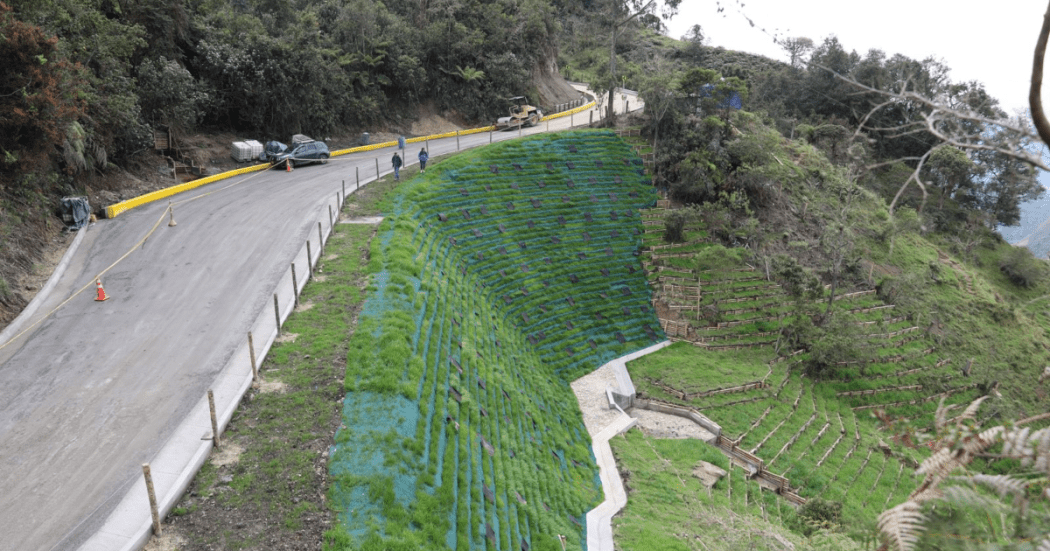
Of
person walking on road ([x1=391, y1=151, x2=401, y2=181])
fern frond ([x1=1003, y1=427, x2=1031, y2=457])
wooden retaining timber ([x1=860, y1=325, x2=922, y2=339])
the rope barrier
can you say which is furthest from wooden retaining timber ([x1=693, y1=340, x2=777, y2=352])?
fern frond ([x1=1003, y1=427, x2=1031, y2=457])

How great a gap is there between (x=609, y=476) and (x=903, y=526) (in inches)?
599

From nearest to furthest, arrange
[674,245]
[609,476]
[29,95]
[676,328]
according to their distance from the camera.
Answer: [29,95]
[609,476]
[676,328]
[674,245]

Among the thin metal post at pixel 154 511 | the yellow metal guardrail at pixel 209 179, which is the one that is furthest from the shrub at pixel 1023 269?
the thin metal post at pixel 154 511

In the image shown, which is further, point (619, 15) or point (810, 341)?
point (619, 15)

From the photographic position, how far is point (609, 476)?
1816 cm

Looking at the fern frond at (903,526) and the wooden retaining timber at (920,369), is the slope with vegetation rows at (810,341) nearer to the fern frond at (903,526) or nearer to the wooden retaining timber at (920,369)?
the wooden retaining timber at (920,369)

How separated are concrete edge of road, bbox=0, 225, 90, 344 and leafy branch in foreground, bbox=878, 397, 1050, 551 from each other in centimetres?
1783

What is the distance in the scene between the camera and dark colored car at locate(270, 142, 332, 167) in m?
30.5

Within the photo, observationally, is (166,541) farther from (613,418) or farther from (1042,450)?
(613,418)

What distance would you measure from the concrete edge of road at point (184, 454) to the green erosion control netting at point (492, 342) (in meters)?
2.24

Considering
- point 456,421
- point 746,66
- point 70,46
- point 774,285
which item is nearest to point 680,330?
point 774,285

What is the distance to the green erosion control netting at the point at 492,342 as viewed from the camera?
11.8 meters

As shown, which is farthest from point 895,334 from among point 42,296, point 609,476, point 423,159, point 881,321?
point 42,296

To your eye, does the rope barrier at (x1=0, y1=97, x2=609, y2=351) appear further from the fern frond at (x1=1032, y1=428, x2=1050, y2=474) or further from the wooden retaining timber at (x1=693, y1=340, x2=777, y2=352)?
the fern frond at (x1=1032, y1=428, x2=1050, y2=474)
